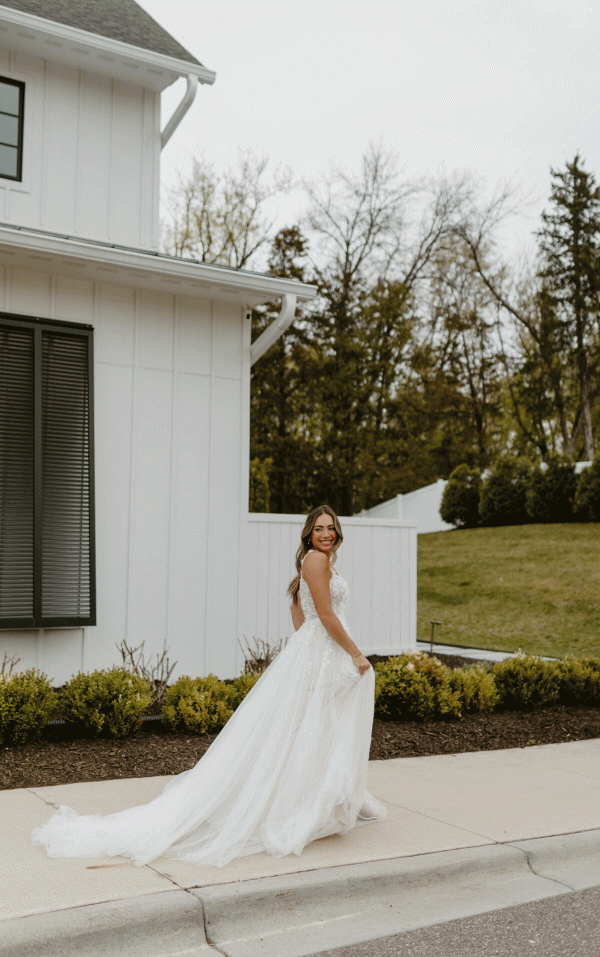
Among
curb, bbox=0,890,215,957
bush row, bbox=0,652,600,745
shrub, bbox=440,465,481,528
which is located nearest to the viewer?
curb, bbox=0,890,215,957

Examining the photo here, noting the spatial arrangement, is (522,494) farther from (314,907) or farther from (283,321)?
(314,907)

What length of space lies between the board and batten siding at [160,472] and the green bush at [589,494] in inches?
531

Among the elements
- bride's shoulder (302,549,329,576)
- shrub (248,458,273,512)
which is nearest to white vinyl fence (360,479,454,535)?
shrub (248,458,273,512)

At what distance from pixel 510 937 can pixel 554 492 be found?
19017 mm

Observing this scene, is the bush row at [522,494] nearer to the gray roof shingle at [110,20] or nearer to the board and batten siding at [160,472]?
the board and batten siding at [160,472]

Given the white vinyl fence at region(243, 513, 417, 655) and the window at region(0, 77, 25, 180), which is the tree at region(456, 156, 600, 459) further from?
the window at region(0, 77, 25, 180)

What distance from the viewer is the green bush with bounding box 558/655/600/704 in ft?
27.7

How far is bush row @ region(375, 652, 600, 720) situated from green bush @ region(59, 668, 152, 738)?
7.24 feet

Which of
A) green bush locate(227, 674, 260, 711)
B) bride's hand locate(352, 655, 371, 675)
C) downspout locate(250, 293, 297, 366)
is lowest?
green bush locate(227, 674, 260, 711)

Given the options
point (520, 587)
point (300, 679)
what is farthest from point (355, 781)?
point (520, 587)

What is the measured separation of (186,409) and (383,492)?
18942 mm

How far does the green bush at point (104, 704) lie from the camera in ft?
21.1

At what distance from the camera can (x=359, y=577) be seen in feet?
34.0

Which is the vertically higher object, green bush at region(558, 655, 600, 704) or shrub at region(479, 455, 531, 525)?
shrub at region(479, 455, 531, 525)
